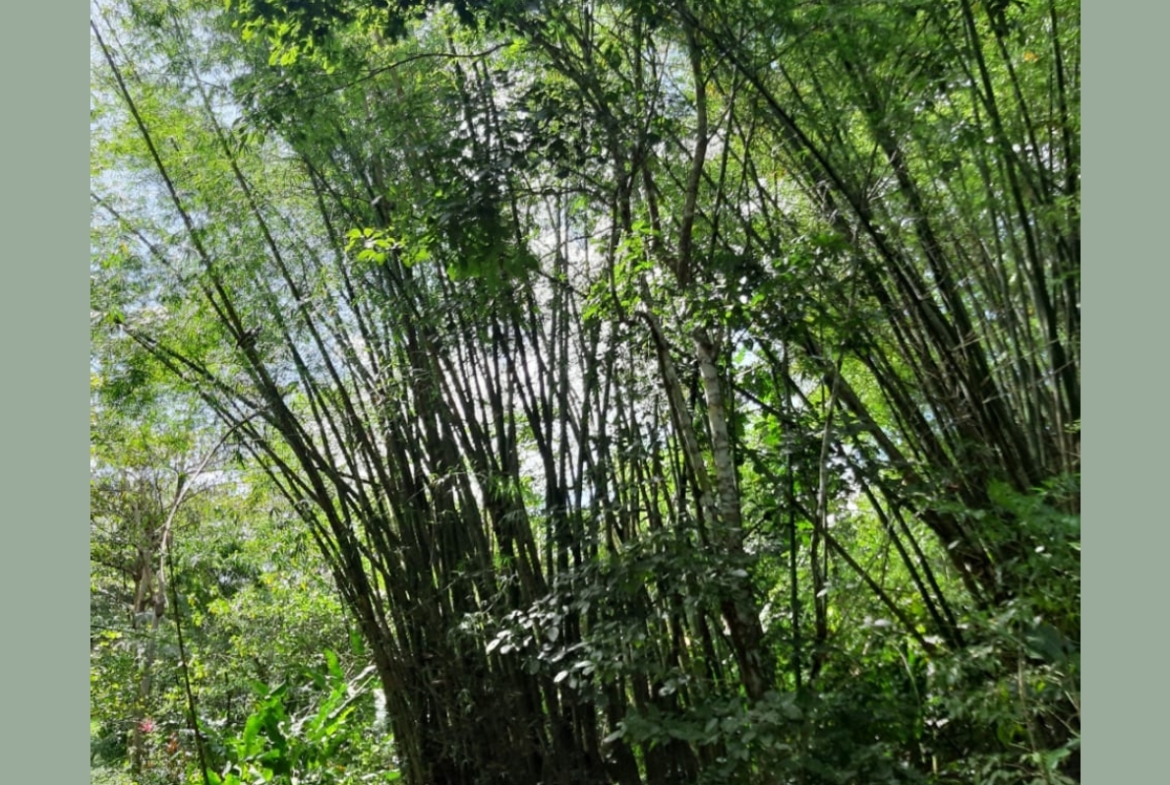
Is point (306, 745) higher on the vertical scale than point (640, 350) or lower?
lower

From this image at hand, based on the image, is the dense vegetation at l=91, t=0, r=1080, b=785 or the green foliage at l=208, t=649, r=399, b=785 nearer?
the dense vegetation at l=91, t=0, r=1080, b=785

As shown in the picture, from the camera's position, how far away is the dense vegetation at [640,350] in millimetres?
2344

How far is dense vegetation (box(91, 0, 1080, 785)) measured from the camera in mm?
2344

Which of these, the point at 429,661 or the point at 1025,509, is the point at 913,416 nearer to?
the point at 1025,509

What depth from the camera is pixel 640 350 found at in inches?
A: 110

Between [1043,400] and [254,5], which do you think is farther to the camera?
[1043,400]

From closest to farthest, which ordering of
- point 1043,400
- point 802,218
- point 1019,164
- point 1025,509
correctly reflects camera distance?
point 1025,509
point 1019,164
point 1043,400
point 802,218

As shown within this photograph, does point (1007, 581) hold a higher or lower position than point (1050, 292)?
lower

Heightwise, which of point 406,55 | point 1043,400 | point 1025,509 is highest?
point 406,55

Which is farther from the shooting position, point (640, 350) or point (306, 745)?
point (306, 745)

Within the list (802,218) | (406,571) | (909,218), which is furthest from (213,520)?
(909,218)

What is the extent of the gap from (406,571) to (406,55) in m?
1.84

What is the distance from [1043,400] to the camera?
108 inches

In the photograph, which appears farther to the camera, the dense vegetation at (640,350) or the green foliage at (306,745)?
the green foliage at (306,745)
